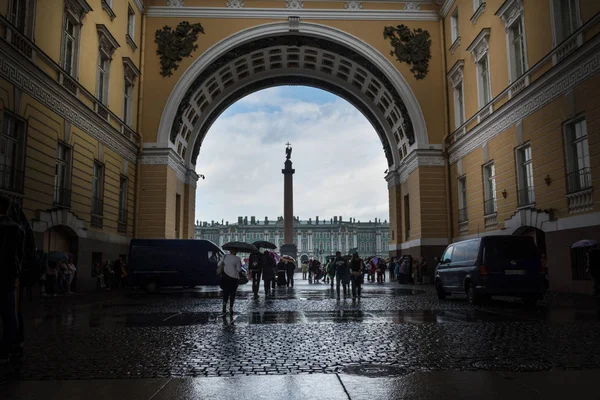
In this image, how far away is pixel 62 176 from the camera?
21.4 m

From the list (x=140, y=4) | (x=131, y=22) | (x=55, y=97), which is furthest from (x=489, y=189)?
(x=140, y=4)

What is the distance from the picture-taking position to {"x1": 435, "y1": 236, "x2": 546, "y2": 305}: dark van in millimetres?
14250

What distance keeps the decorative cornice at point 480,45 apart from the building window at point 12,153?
20618 mm

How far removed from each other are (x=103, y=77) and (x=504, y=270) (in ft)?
67.6

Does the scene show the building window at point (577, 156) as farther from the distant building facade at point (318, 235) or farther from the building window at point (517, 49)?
the distant building facade at point (318, 235)

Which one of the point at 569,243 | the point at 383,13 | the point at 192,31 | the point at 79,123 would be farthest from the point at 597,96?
the point at 192,31

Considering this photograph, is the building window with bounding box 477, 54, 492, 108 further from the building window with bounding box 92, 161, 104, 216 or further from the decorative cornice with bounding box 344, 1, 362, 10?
the building window with bounding box 92, 161, 104, 216

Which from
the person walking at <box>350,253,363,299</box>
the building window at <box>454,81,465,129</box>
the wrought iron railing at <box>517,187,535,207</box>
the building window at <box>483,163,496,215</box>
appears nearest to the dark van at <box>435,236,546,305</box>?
the person walking at <box>350,253,363,299</box>

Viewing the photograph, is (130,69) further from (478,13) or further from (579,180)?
(579,180)

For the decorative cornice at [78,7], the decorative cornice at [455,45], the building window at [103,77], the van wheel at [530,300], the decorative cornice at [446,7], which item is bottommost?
the van wheel at [530,300]

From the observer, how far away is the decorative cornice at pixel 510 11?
22.1m

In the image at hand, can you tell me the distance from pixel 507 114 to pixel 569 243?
735 cm

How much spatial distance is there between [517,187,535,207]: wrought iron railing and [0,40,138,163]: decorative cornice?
62.1 feet

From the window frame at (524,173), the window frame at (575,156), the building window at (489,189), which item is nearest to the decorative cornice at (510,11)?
the window frame at (524,173)
